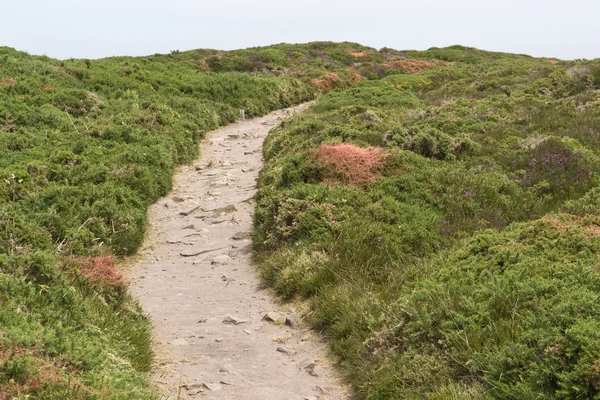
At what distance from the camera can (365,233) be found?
10016mm

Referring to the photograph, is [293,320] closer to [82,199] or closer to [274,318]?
[274,318]

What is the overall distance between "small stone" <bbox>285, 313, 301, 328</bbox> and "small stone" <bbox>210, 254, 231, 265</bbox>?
3.10 meters

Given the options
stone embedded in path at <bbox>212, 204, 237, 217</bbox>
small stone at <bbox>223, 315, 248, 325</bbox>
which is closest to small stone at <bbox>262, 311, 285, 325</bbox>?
small stone at <bbox>223, 315, 248, 325</bbox>

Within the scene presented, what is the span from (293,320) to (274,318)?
0.34m

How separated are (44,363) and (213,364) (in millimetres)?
2880

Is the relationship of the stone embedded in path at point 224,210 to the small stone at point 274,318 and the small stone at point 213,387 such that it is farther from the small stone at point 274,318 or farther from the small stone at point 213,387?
the small stone at point 213,387

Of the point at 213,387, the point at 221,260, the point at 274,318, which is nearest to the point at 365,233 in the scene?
the point at 274,318

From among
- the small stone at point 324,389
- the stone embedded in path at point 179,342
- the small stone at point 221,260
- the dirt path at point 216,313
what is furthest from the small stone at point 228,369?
the small stone at point 221,260

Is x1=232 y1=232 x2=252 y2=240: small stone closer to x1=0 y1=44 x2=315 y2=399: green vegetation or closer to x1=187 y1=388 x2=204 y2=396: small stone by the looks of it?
x1=0 y1=44 x2=315 y2=399: green vegetation

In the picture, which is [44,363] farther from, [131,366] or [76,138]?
[76,138]

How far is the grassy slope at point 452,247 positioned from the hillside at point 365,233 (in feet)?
0.10

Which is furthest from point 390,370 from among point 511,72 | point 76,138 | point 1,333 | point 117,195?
point 511,72

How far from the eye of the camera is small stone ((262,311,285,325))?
340 inches

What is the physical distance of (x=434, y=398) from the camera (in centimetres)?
543
